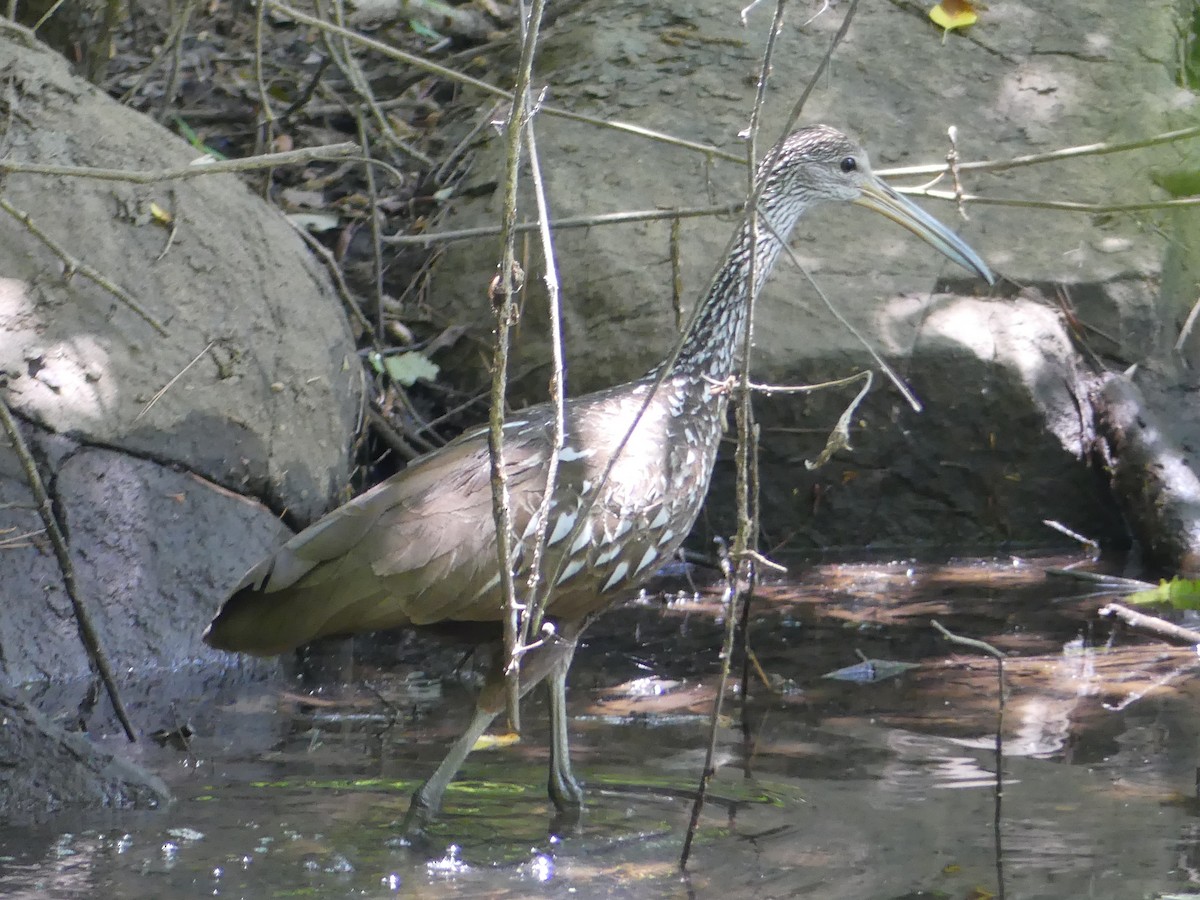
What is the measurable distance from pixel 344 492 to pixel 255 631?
6.92 feet

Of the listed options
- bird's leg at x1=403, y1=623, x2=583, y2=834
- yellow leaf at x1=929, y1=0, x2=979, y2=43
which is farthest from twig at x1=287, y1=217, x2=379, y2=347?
yellow leaf at x1=929, y1=0, x2=979, y2=43

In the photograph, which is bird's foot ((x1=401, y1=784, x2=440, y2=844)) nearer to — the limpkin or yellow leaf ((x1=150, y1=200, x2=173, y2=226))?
the limpkin

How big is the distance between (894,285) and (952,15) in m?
2.33

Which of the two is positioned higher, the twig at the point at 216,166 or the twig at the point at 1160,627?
the twig at the point at 216,166

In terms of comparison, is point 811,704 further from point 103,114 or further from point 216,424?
point 103,114

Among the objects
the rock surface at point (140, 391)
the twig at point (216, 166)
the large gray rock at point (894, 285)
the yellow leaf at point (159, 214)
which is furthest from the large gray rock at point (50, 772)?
the large gray rock at point (894, 285)

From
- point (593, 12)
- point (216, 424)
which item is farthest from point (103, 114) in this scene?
point (593, 12)

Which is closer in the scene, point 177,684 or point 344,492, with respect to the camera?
point 177,684

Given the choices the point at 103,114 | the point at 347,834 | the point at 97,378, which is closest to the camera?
the point at 347,834

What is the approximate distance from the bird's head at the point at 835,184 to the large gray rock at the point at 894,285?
46.6 inches

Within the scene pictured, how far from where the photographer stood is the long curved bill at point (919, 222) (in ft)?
19.2

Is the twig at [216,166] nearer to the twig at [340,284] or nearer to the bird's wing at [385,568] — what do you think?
the bird's wing at [385,568]

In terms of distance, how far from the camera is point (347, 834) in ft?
14.3

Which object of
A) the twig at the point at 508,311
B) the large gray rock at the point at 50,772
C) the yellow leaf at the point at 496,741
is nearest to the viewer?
the twig at the point at 508,311
